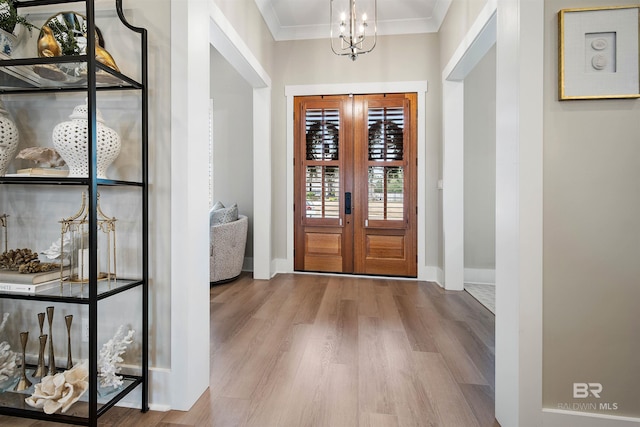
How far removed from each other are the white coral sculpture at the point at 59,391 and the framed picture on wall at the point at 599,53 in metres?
2.28

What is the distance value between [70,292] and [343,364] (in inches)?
56.2

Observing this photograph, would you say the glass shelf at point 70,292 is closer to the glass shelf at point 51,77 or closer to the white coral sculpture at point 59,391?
the white coral sculpture at point 59,391

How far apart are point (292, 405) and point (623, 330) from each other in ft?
4.64

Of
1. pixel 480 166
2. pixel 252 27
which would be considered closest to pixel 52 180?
pixel 252 27

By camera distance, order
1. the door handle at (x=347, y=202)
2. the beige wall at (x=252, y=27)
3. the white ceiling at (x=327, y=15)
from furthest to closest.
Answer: the door handle at (x=347, y=202) < the white ceiling at (x=327, y=15) < the beige wall at (x=252, y=27)

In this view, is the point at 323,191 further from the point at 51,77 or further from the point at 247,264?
the point at 51,77

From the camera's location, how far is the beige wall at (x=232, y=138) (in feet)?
14.4

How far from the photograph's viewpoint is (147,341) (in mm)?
1457

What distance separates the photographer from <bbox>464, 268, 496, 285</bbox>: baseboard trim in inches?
149

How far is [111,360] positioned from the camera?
1406 mm

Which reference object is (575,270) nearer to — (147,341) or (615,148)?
(615,148)

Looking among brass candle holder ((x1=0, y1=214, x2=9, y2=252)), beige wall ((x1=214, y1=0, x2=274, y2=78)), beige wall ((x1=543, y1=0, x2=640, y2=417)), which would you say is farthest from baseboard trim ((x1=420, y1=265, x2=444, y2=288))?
brass candle holder ((x1=0, y1=214, x2=9, y2=252))

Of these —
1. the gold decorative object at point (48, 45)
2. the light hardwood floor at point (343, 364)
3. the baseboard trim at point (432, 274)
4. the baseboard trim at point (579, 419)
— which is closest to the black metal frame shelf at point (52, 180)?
the gold decorative object at point (48, 45)

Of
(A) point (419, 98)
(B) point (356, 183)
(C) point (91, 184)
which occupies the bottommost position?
(C) point (91, 184)
